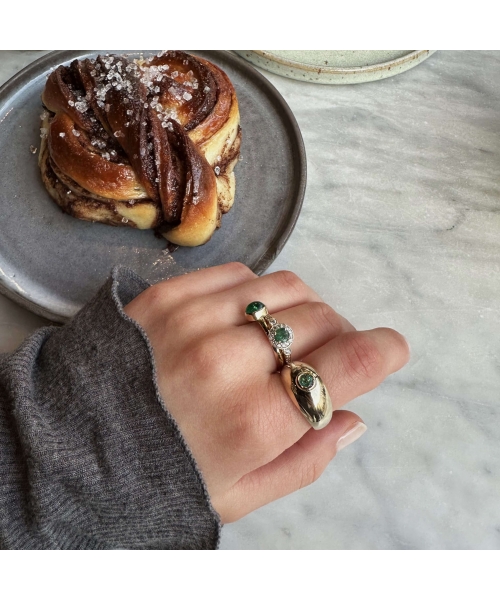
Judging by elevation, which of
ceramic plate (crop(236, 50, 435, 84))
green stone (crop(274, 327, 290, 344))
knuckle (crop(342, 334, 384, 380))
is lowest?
knuckle (crop(342, 334, 384, 380))

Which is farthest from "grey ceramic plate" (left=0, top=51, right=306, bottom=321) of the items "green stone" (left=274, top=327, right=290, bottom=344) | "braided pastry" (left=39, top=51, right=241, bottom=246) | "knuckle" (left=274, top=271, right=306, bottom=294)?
"green stone" (left=274, top=327, right=290, bottom=344)

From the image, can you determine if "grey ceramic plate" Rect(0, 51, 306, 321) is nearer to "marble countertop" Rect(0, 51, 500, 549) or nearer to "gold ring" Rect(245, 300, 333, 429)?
"marble countertop" Rect(0, 51, 500, 549)

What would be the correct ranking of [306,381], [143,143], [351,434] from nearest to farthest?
1. [306,381]
2. [351,434]
3. [143,143]

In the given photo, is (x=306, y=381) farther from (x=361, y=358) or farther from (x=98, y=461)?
(x=98, y=461)

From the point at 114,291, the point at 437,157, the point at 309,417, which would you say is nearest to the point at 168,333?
the point at 114,291

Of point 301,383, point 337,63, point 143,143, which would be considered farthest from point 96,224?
point 337,63

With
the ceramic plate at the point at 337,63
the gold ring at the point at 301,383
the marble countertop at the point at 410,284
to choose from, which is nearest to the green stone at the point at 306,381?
the gold ring at the point at 301,383

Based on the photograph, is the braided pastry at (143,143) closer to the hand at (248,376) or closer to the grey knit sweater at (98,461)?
the hand at (248,376)
